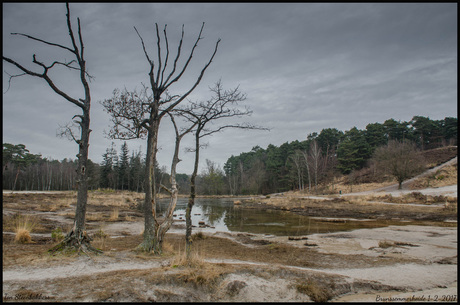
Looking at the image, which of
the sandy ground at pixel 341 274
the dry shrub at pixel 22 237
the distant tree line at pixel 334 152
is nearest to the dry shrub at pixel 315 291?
the sandy ground at pixel 341 274

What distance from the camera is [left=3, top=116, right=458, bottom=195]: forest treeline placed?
202 feet

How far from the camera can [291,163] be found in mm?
71000

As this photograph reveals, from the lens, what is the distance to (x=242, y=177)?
271 feet

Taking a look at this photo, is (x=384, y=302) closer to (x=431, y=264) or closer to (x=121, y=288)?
(x=121, y=288)

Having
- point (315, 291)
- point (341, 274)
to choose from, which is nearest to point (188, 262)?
point (315, 291)

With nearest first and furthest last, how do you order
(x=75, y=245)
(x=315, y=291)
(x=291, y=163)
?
(x=315, y=291) → (x=75, y=245) → (x=291, y=163)

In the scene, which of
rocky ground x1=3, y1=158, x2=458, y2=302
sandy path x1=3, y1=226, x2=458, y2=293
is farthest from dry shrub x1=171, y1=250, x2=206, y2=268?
sandy path x1=3, y1=226, x2=458, y2=293

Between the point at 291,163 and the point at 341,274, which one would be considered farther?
the point at 291,163

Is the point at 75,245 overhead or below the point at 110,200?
overhead

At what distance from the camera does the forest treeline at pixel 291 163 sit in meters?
61.5

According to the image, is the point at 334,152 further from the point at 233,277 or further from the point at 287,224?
the point at 233,277

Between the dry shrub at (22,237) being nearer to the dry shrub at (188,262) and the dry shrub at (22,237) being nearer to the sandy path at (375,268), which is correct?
the sandy path at (375,268)

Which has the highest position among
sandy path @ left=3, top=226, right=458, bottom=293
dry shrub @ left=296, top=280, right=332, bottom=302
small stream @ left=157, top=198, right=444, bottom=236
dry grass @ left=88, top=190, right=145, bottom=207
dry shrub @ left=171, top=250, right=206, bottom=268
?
dry shrub @ left=171, top=250, right=206, bottom=268

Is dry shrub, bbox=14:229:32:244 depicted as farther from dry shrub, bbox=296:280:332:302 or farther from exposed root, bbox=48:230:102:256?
dry shrub, bbox=296:280:332:302
